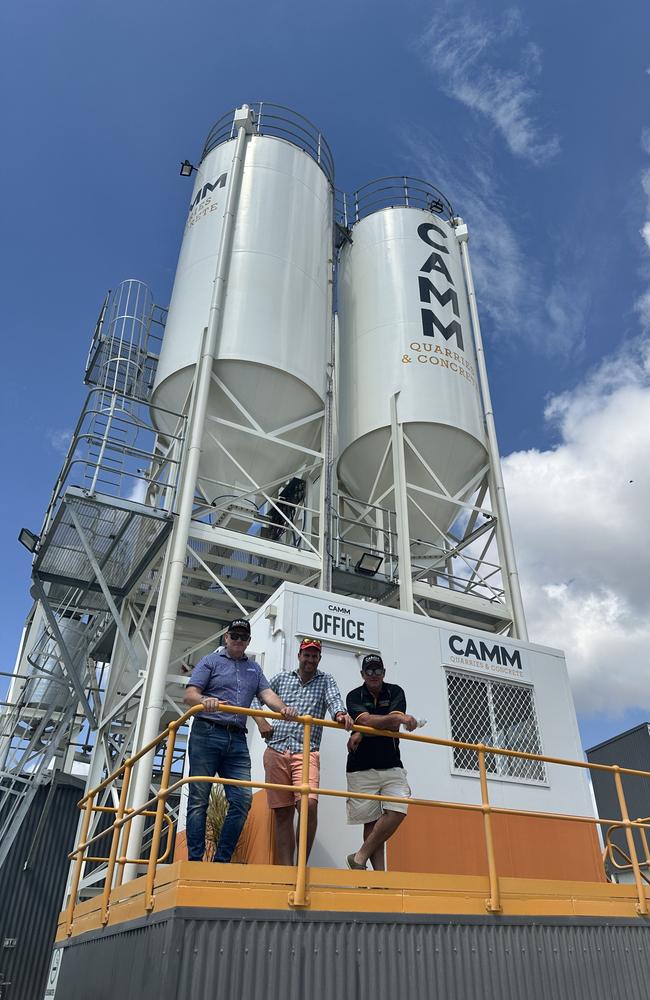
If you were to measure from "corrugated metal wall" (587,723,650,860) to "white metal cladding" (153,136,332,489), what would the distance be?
1313cm

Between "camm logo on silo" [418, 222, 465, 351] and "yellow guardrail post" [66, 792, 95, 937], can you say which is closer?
"yellow guardrail post" [66, 792, 95, 937]

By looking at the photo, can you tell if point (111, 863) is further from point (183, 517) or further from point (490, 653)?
point (183, 517)

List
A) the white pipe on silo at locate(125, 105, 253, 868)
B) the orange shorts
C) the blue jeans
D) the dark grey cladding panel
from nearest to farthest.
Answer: the dark grey cladding panel
the blue jeans
the orange shorts
the white pipe on silo at locate(125, 105, 253, 868)

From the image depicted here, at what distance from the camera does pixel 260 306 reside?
50.9 ft

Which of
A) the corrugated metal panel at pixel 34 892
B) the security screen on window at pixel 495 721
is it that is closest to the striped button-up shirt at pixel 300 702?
the security screen on window at pixel 495 721

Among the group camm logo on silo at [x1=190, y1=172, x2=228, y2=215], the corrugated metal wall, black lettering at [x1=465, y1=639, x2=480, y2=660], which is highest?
camm logo on silo at [x1=190, y1=172, x2=228, y2=215]

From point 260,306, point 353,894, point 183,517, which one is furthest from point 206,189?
point 353,894

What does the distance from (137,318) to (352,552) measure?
777cm

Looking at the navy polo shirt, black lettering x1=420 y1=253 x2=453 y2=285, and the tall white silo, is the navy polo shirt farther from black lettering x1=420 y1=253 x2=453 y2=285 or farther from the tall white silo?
black lettering x1=420 y1=253 x2=453 y2=285

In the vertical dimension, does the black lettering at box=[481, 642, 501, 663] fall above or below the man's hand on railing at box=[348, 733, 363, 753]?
above

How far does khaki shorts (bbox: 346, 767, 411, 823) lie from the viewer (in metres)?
6.36

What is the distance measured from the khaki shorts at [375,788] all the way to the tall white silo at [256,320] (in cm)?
846

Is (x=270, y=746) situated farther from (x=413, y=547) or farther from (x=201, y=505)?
(x=413, y=547)

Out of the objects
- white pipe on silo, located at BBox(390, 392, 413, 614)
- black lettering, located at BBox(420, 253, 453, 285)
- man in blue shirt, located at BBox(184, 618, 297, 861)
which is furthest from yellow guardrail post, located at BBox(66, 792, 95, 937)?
black lettering, located at BBox(420, 253, 453, 285)
